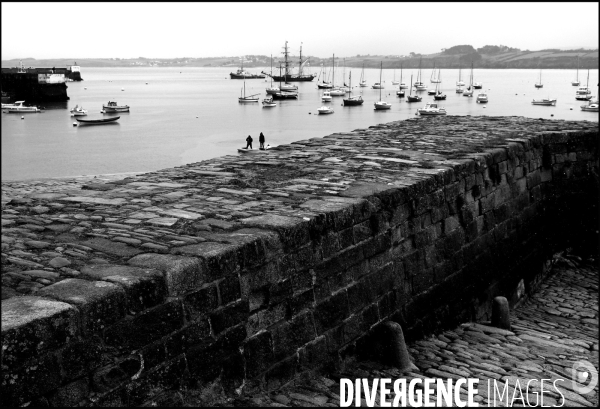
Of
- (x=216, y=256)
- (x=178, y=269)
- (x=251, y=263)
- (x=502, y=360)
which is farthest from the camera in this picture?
(x=502, y=360)

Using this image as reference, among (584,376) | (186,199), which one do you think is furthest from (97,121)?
(584,376)

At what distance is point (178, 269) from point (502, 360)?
12.2 feet

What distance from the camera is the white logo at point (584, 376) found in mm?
5839

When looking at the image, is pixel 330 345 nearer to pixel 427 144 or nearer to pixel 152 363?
pixel 152 363

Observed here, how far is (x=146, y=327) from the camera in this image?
12.6 ft

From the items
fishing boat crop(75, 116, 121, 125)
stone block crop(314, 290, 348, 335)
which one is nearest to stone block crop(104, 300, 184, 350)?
stone block crop(314, 290, 348, 335)

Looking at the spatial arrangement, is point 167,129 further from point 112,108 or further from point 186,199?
point 186,199

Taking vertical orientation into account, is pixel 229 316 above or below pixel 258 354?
above

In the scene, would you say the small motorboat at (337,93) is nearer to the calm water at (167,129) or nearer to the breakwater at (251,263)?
the calm water at (167,129)

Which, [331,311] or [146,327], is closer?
Answer: [146,327]

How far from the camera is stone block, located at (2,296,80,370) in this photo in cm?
317

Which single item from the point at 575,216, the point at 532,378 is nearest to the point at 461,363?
the point at 532,378

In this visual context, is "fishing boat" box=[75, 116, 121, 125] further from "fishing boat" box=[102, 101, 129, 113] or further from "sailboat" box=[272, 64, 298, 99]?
"sailboat" box=[272, 64, 298, 99]

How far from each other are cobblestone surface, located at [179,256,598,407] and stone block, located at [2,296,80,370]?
91cm
